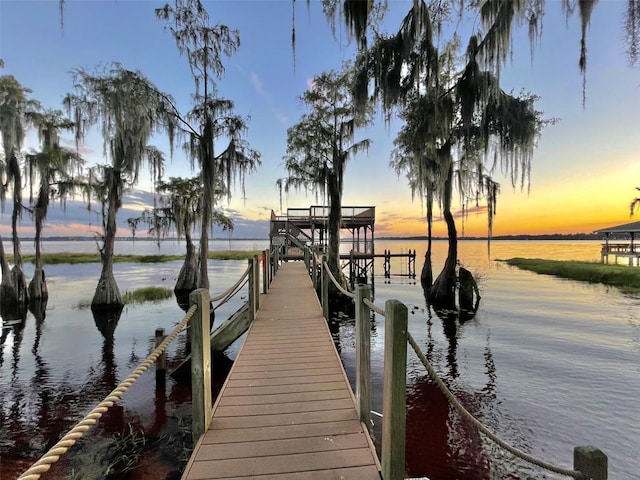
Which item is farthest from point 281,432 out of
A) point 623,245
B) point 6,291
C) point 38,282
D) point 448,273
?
point 623,245

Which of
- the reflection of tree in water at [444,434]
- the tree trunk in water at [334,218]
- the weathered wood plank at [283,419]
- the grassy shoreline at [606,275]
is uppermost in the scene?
the tree trunk in water at [334,218]

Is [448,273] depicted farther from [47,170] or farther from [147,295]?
[47,170]

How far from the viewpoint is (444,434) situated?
553 cm

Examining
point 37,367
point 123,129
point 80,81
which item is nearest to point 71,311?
point 37,367

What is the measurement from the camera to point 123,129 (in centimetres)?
1294

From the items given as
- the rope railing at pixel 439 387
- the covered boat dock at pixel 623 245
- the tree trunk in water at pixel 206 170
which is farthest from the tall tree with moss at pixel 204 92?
the covered boat dock at pixel 623 245

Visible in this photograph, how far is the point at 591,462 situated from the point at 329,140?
58.4 feet

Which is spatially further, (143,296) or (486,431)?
(143,296)

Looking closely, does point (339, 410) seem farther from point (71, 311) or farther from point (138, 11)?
point (71, 311)

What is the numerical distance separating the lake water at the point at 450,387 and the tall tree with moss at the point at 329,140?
277 inches

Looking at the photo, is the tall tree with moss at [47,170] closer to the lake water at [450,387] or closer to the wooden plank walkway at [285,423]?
the lake water at [450,387]

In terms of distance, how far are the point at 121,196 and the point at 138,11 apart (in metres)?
8.76

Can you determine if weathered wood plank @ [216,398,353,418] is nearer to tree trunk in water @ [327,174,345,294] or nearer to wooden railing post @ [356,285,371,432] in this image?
wooden railing post @ [356,285,371,432]

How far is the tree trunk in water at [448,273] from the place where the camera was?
1650 centimetres
